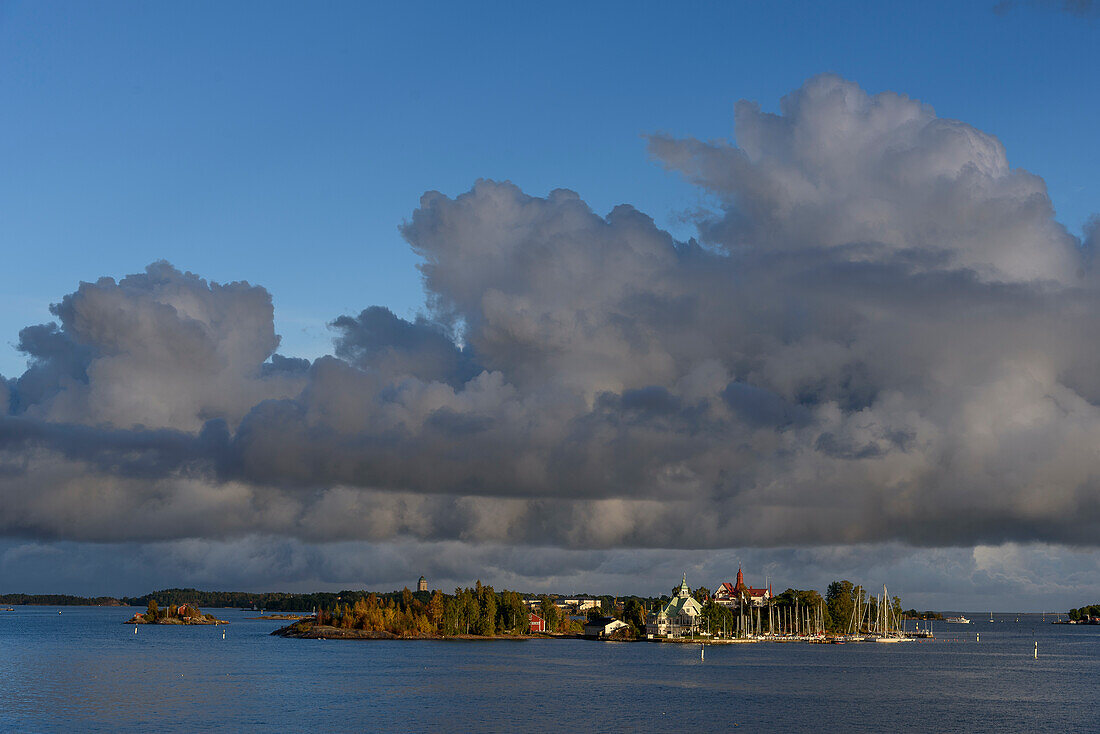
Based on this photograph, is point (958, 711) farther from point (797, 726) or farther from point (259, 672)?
point (259, 672)

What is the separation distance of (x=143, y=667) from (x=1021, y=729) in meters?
141

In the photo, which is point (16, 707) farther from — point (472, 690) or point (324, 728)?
point (472, 690)

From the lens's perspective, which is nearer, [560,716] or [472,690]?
[560,716]

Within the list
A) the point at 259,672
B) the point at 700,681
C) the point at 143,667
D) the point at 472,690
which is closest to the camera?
the point at 472,690

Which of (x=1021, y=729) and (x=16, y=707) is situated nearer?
(x=1021, y=729)

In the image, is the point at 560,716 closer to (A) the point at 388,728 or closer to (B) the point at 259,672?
(A) the point at 388,728

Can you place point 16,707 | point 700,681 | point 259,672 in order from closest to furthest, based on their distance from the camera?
point 16,707 < point 700,681 < point 259,672

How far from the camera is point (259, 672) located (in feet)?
578

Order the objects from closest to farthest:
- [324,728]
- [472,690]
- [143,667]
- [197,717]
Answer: [324,728] < [197,717] < [472,690] < [143,667]

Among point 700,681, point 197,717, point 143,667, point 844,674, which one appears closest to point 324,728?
point 197,717

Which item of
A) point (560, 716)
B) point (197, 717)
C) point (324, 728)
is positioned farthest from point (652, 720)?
point (197, 717)

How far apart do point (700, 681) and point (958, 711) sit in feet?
141

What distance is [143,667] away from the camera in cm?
18750

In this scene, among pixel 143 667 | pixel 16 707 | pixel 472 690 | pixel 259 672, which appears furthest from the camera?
pixel 143 667
